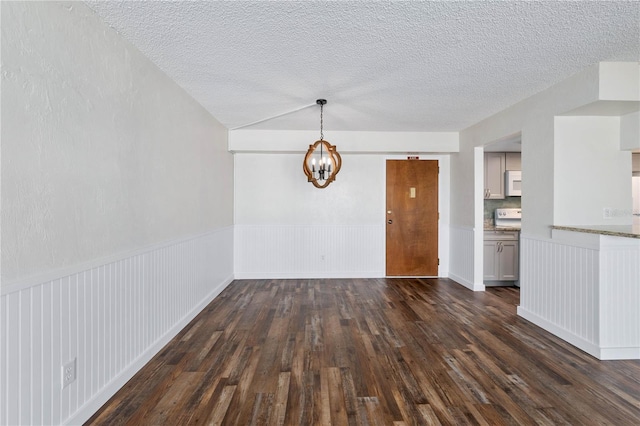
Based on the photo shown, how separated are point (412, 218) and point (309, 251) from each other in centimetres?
197

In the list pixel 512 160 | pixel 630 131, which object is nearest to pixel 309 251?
pixel 512 160

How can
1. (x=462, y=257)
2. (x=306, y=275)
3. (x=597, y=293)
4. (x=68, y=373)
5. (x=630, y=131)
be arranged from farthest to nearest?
1. (x=306, y=275)
2. (x=462, y=257)
3. (x=630, y=131)
4. (x=597, y=293)
5. (x=68, y=373)

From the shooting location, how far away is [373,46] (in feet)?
8.11

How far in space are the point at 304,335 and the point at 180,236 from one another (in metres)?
1.63

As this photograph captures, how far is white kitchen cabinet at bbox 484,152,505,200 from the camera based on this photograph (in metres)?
5.59

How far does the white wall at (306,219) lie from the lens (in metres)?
5.91

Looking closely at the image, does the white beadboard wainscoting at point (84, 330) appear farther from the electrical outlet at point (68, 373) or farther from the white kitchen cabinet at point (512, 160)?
the white kitchen cabinet at point (512, 160)

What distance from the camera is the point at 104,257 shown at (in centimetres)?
218

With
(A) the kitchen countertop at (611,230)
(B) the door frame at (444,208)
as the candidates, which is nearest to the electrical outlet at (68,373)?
(A) the kitchen countertop at (611,230)

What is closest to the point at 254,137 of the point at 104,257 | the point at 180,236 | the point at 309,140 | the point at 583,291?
the point at 309,140

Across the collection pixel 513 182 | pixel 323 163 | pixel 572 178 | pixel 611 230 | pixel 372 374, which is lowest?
pixel 372 374

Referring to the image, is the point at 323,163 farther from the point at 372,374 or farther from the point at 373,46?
the point at 372,374

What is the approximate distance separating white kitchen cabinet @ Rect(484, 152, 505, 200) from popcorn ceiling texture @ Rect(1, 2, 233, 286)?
4.85 metres

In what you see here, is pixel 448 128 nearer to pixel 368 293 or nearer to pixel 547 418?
pixel 368 293
